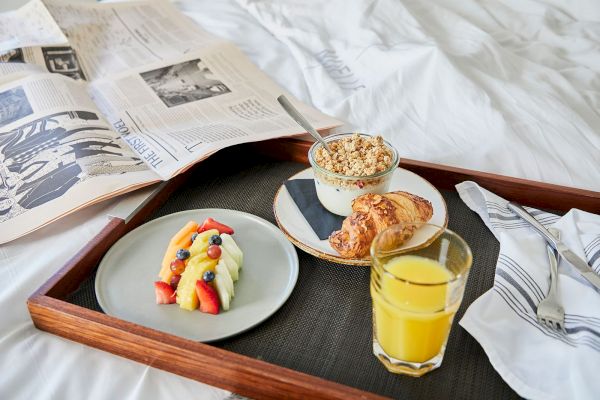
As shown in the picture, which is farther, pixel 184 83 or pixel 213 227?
pixel 184 83

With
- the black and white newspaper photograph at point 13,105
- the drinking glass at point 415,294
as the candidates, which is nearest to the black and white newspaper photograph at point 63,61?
the black and white newspaper photograph at point 13,105

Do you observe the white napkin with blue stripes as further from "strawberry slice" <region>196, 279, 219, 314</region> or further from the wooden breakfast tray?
"strawberry slice" <region>196, 279, 219, 314</region>

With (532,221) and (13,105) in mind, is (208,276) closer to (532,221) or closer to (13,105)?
(532,221)

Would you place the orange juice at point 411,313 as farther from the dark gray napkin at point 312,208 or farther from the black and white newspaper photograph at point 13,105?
the black and white newspaper photograph at point 13,105

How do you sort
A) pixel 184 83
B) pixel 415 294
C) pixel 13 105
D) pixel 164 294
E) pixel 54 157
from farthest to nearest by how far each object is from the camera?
pixel 184 83
pixel 13 105
pixel 54 157
pixel 164 294
pixel 415 294

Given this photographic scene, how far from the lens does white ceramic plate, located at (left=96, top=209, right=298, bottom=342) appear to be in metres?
0.54

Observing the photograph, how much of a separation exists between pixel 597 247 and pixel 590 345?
0.47 ft

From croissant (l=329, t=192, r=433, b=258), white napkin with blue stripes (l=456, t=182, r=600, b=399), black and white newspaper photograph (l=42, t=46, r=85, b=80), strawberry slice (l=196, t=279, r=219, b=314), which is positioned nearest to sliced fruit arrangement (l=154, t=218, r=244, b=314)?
strawberry slice (l=196, t=279, r=219, b=314)

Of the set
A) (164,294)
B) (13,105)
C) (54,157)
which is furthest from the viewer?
(13,105)

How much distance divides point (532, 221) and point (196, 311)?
0.39 m

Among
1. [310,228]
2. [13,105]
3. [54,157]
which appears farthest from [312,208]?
[13,105]

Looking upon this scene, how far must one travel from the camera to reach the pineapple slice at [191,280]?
1.79ft

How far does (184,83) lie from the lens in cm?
101

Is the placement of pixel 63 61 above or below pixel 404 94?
above
